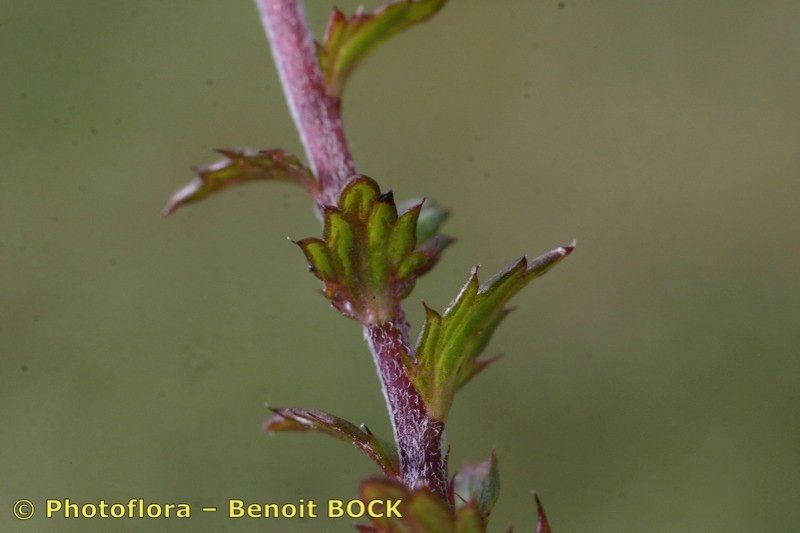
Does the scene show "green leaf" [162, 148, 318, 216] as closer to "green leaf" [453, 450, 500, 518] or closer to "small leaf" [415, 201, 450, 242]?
"small leaf" [415, 201, 450, 242]

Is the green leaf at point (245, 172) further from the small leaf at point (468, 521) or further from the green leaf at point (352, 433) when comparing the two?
the small leaf at point (468, 521)

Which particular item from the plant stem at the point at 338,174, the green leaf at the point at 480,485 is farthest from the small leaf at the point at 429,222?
the green leaf at the point at 480,485

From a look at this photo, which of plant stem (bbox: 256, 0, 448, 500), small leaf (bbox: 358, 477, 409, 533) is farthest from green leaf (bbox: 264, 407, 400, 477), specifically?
small leaf (bbox: 358, 477, 409, 533)

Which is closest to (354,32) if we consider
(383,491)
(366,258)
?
(366,258)

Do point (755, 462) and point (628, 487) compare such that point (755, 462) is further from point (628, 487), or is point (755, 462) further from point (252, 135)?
point (252, 135)

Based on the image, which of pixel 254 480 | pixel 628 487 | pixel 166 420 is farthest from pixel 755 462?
pixel 166 420

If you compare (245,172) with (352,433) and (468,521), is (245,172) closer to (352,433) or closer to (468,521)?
(352,433)
